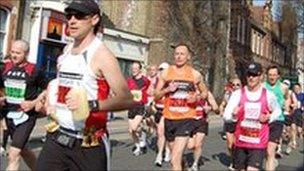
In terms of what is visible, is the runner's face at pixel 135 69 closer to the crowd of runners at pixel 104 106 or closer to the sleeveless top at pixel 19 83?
the crowd of runners at pixel 104 106

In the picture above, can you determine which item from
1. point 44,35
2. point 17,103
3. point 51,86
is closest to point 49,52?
point 44,35

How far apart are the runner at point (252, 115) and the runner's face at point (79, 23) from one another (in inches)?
139

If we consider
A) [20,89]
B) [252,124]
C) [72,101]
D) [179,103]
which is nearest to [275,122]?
[179,103]

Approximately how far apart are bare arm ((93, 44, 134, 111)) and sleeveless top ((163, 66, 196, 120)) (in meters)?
4.16

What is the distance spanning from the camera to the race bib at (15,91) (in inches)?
309

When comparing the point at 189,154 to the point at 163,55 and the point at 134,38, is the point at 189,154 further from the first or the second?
the point at 163,55

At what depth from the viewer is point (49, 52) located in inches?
1039

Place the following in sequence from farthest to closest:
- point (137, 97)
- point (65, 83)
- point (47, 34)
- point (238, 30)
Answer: point (238, 30) → point (47, 34) → point (137, 97) → point (65, 83)

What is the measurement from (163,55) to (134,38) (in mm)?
3265

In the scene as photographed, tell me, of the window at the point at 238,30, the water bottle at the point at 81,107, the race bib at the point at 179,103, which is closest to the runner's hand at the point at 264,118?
the race bib at the point at 179,103

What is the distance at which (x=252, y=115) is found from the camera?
777cm

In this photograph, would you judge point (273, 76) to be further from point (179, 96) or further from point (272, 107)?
point (272, 107)

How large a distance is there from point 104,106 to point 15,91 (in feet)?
12.4

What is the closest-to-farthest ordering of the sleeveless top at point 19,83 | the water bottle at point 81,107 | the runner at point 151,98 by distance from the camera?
the water bottle at point 81,107 < the sleeveless top at point 19,83 < the runner at point 151,98
